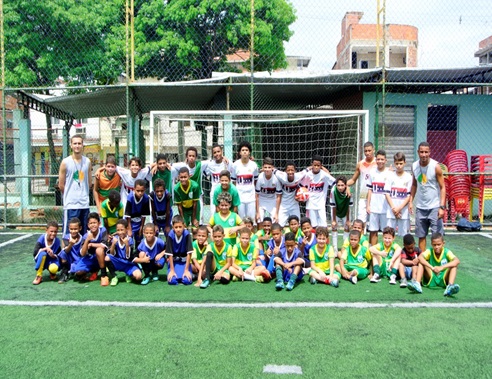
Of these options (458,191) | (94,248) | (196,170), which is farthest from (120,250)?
(458,191)

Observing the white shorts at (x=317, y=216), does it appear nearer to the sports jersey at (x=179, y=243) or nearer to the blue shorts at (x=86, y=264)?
the sports jersey at (x=179, y=243)

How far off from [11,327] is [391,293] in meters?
3.77

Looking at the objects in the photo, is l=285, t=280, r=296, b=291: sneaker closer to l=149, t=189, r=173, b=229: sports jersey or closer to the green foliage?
l=149, t=189, r=173, b=229: sports jersey

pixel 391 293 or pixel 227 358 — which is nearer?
pixel 227 358

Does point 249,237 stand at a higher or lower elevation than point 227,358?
higher

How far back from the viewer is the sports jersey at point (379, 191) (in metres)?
6.73

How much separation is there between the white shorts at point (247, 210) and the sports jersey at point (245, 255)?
1273 mm

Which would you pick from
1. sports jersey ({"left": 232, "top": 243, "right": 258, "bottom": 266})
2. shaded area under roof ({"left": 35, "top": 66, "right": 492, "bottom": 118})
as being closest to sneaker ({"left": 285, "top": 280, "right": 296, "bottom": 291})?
sports jersey ({"left": 232, "top": 243, "right": 258, "bottom": 266})

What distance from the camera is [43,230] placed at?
982cm

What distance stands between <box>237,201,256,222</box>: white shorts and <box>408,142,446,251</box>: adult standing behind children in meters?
2.32

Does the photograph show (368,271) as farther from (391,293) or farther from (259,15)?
(259,15)

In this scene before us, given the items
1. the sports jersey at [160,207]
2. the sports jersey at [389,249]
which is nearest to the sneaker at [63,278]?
the sports jersey at [160,207]

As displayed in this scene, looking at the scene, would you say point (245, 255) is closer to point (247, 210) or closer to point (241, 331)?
point (247, 210)

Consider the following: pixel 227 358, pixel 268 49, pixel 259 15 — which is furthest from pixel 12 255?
pixel 259 15
